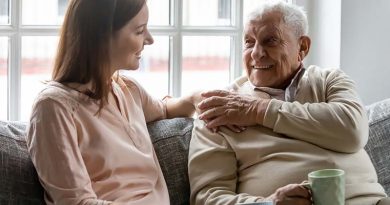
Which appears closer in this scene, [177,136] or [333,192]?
[333,192]

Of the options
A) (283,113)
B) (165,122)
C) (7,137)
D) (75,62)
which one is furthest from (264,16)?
(7,137)

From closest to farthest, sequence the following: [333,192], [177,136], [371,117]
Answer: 1. [333,192]
2. [177,136]
3. [371,117]

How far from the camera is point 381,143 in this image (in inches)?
87.0

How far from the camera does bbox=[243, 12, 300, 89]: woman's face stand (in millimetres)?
2100

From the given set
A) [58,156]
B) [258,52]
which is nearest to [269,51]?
[258,52]

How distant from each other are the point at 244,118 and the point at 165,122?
0.27 meters

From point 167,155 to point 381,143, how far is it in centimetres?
70

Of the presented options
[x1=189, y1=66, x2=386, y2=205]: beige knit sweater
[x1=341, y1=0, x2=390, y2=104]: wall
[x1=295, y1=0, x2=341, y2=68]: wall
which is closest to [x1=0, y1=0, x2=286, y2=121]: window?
[x1=295, y1=0, x2=341, y2=68]: wall

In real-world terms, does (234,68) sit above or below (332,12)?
below

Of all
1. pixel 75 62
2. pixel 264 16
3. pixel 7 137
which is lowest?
pixel 7 137

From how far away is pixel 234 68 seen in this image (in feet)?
8.74

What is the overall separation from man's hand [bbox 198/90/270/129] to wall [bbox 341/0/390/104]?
2.23ft

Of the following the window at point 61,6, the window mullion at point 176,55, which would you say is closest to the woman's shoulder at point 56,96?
the window at point 61,6

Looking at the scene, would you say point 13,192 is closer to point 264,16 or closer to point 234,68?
point 264,16
